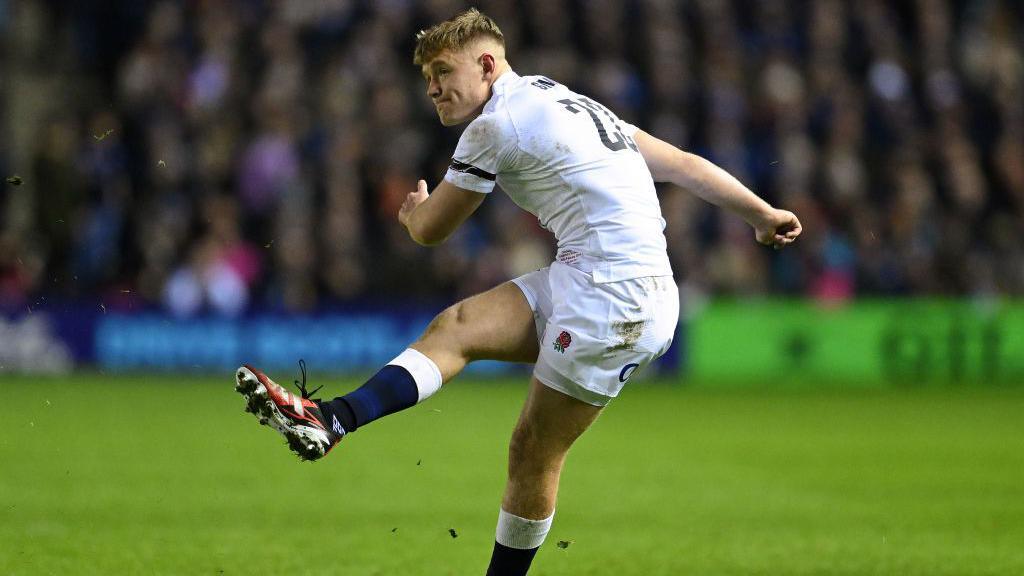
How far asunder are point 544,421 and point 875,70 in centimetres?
1484

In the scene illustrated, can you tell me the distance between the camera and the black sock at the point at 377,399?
4.93 metres

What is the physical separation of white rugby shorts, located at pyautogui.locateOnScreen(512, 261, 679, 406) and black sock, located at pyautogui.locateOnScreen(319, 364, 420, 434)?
1.60ft

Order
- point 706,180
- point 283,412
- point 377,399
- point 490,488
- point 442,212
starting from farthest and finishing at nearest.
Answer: point 490,488 → point 706,180 → point 442,212 → point 377,399 → point 283,412

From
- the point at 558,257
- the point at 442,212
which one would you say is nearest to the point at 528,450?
the point at 558,257

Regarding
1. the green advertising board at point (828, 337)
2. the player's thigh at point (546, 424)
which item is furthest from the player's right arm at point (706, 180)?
the green advertising board at point (828, 337)

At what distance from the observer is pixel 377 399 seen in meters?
5.01

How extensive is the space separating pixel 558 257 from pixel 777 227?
0.94 meters

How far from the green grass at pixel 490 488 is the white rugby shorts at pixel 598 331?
1.74 metres

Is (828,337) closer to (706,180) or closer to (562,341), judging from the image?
(706,180)

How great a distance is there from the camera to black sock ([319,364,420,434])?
Answer: 16.2ft

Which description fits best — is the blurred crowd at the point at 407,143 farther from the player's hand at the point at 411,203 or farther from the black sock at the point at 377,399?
the black sock at the point at 377,399

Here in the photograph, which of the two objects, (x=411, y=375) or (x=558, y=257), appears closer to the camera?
(x=411, y=375)

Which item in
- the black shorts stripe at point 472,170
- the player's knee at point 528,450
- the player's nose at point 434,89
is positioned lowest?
the player's knee at point 528,450

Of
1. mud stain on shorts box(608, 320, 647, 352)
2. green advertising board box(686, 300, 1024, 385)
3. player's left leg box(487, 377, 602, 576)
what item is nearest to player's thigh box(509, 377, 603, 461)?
player's left leg box(487, 377, 602, 576)
